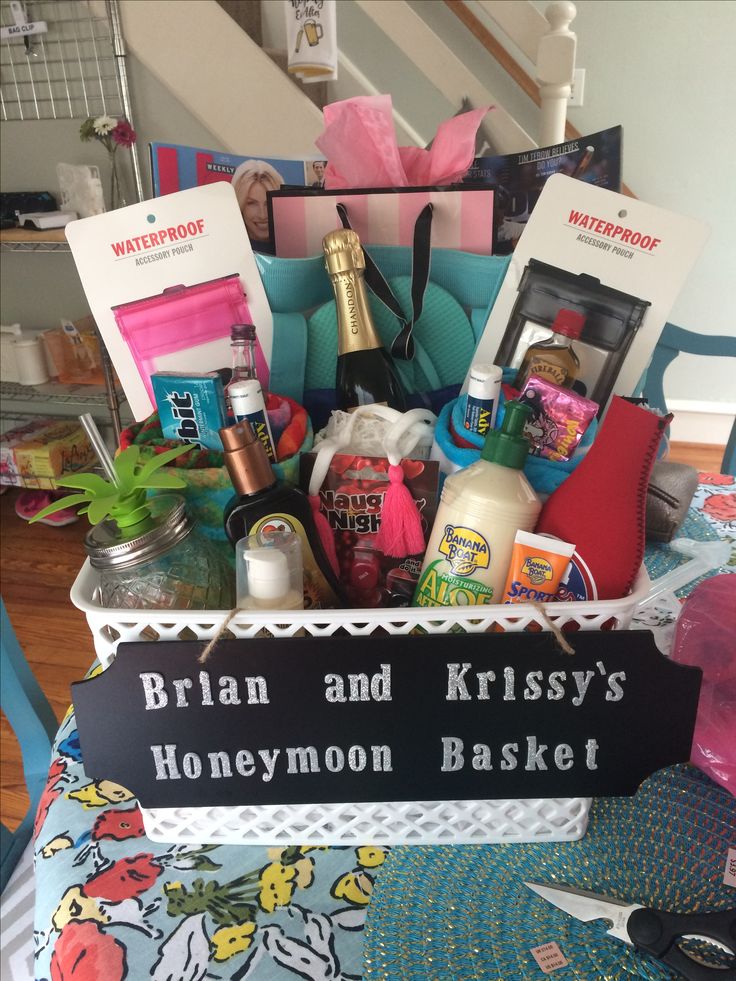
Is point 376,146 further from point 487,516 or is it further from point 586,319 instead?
point 487,516

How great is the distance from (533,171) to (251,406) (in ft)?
1.35

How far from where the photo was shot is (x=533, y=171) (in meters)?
0.71

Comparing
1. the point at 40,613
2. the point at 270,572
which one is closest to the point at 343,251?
the point at 270,572

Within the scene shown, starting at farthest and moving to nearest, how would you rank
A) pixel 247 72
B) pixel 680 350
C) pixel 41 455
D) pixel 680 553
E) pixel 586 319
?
1. pixel 41 455
2. pixel 247 72
3. pixel 680 350
4. pixel 680 553
5. pixel 586 319

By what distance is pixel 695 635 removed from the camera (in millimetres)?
532

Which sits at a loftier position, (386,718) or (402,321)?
(402,321)

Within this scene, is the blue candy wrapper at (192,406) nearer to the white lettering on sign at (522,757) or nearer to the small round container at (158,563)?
the small round container at (158,563)

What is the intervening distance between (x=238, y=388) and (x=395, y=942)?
380 mm

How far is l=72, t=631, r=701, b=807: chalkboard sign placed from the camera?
426 mm

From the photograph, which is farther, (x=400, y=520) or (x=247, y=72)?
(x=247, y=72)

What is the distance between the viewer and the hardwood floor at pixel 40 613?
156 centimetres

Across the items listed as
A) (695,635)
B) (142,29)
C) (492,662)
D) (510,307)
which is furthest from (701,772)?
(142,29)

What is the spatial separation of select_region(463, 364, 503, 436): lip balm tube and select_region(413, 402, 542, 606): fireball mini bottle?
0.16 ft

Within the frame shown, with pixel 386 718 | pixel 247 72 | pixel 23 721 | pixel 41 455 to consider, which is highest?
pixel 247 72
